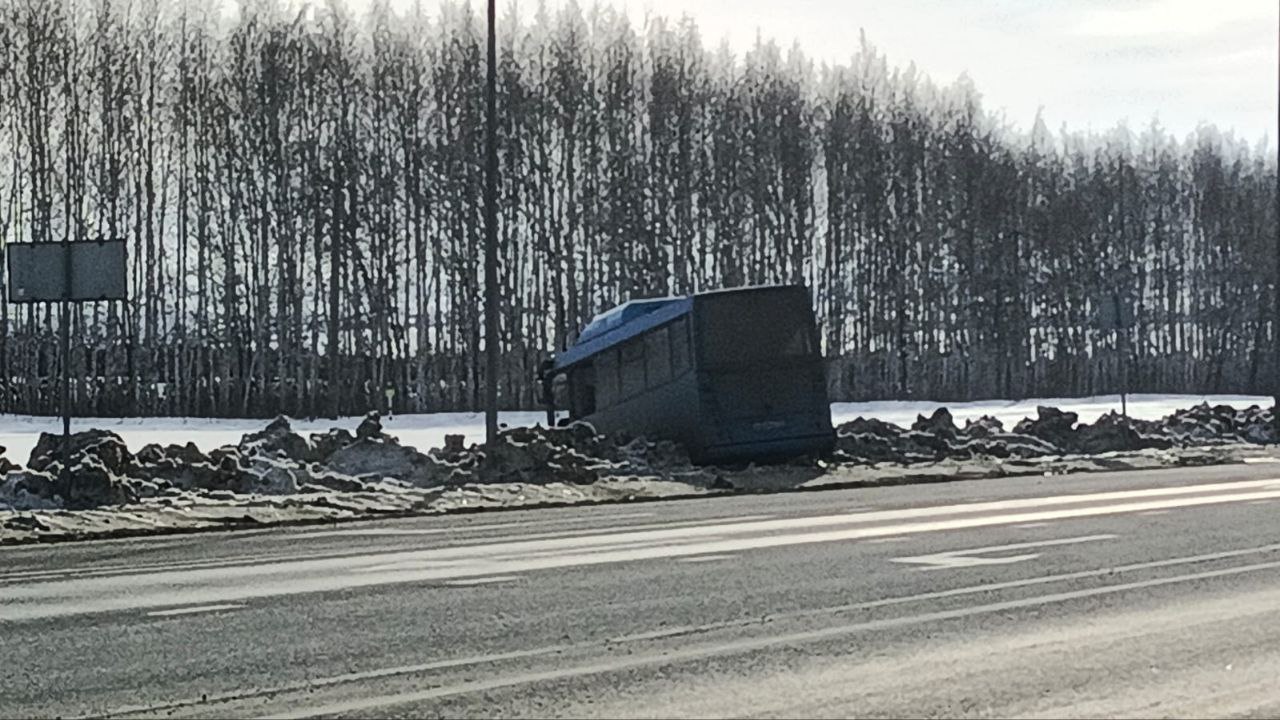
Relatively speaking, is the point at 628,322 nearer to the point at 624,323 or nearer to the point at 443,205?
the point at 624,323

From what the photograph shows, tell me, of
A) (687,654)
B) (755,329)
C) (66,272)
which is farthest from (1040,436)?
(687,654)

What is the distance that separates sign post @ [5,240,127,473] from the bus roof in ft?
32.1

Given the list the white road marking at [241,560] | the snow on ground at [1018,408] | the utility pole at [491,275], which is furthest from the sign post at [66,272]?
the snow on ground at [1018,408]

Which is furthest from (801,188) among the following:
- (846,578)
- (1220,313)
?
(846,578)

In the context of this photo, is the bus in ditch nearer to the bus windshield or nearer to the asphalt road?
the bus windshield

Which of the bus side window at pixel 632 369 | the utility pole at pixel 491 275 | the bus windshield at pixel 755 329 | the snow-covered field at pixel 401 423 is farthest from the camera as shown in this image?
the snow-covered field at pixel 401 423

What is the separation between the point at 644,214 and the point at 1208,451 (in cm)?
3864

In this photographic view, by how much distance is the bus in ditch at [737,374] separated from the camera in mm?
26625

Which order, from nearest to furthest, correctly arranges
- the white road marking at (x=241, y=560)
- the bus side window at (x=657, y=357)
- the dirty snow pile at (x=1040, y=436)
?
1. the white road marking at (x=241, y=560)
2. the bus side window at (x=657, y=357)
3. the dirty snow pile at (x=1040, y=436)

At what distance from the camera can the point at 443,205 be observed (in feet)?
214

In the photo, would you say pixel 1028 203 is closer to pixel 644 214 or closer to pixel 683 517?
pixel 644 214

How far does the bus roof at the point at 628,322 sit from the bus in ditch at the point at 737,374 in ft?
0.12

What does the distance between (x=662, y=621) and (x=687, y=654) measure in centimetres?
122

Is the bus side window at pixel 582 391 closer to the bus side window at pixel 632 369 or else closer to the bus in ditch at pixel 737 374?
the bus side window at pixel 632 369
